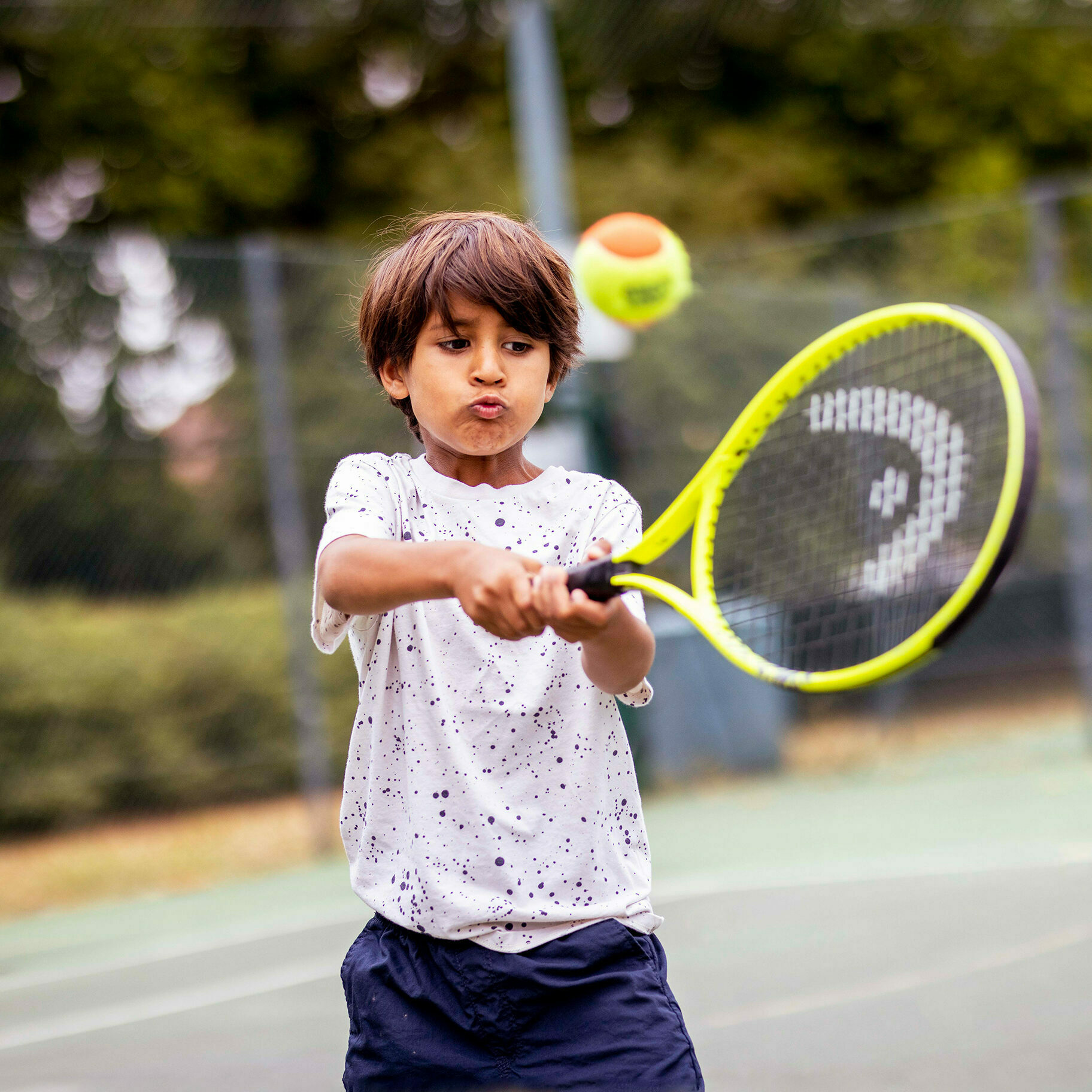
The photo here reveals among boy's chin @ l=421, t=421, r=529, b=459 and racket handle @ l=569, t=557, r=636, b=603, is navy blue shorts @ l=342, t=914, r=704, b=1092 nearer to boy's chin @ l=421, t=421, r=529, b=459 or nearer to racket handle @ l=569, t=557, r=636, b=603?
racket handle @ l=569, t=557, r=636, b=603

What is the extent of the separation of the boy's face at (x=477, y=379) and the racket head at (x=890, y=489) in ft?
0.92

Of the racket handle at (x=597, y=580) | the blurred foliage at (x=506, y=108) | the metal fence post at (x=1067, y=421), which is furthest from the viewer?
the blurred foliage at (x=506, y=108)

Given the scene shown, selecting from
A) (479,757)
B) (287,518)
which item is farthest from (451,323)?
(287,518)

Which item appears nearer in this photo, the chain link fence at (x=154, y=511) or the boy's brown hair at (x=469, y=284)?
the boy's brown hair at (x=469, y=284)

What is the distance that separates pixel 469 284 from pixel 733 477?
46 cm

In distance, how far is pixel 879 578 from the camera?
2014 mm

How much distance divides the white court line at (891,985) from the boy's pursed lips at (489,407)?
2.14m

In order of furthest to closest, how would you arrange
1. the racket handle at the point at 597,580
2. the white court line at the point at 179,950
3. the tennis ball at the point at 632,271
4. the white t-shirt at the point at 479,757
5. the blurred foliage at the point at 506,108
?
the blurred foliage at the point at 506,108 → the tennis ball at the point at 632,271 → the white court line at the point at 179,950 → the white t-shirt at the point at 479,757 → the racket handle at the point at 597,580

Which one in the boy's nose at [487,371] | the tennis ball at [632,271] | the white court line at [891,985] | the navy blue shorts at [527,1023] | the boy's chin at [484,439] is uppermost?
the tennis ball at [632,271]

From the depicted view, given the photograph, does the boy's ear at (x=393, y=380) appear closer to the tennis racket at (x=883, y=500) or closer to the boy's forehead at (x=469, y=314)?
the boy's forehead at (x=469, y=314)

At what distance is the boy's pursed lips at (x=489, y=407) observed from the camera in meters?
1.82

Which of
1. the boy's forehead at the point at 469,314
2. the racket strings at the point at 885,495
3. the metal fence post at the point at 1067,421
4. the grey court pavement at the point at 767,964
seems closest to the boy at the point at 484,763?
the boy's forehead at the point at 469,314

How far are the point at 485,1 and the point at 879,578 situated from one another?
40.5 feet

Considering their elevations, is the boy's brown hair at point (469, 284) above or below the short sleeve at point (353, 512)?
above
